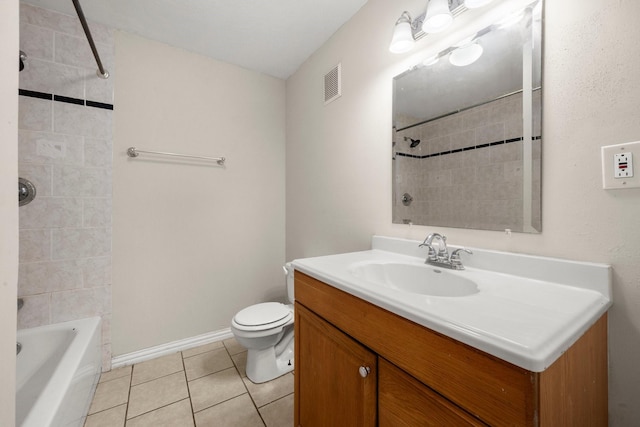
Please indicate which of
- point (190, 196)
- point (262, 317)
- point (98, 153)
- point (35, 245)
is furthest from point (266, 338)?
point (98, 153)

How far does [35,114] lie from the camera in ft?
4.82

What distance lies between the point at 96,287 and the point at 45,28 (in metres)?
1.57

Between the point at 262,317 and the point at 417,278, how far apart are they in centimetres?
96

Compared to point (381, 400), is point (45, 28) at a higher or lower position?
higher

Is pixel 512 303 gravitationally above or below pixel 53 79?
below

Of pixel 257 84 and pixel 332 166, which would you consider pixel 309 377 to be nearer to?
pixel 332 166

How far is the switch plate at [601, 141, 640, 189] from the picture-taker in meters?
0.68

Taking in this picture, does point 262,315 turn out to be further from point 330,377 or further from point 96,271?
point 96,271

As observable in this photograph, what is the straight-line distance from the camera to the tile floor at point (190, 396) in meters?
1.27

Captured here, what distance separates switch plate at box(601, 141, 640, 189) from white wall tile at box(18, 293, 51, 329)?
261cm

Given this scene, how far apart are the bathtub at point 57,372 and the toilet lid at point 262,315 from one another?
2.35 feet

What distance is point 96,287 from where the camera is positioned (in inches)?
64.4

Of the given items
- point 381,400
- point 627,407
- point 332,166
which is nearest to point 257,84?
point 332,166

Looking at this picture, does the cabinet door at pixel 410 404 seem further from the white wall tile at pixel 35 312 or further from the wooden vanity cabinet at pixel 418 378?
the white wall tile at pixel 35 312
